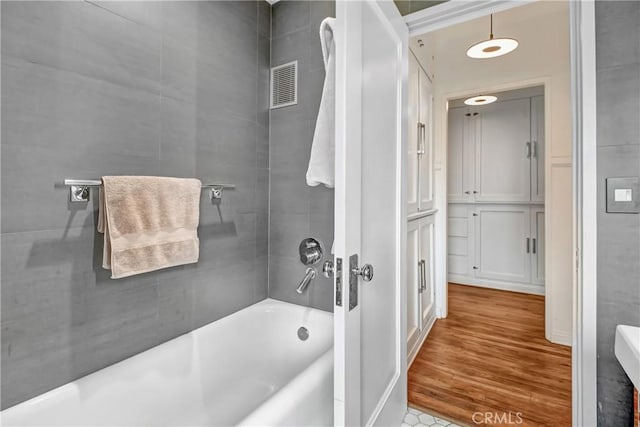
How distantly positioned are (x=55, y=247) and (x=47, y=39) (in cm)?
71

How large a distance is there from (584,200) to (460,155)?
3062mm

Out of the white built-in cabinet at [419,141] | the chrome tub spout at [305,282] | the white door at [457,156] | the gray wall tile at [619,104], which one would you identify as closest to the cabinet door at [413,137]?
the white built-in cabinet at [419,141]

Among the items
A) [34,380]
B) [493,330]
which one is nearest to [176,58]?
[34,380]

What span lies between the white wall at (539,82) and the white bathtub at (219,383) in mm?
1740

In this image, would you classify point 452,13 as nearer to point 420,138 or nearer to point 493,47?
point 420,138

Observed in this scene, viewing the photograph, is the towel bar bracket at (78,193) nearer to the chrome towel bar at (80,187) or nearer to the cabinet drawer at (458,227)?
the chrome towel bar at (80,187)

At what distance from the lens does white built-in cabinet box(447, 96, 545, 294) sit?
11.9 feet

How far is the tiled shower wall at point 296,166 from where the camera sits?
186 cm

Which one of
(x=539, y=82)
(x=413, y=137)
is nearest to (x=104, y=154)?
(x=413, y=137)

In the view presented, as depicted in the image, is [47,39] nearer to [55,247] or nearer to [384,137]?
[55,247]

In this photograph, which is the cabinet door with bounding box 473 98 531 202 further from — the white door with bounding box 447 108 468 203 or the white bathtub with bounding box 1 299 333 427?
the white bathtub with bounding box 1 299 333 427

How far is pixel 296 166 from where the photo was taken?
195 centimetres

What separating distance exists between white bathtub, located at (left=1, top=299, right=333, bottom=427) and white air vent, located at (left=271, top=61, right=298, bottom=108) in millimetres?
1254

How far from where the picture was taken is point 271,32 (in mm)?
2039
